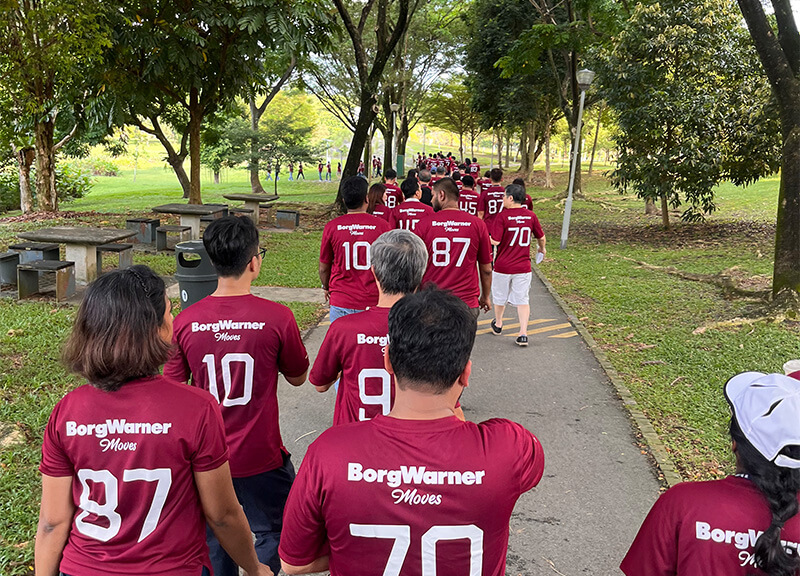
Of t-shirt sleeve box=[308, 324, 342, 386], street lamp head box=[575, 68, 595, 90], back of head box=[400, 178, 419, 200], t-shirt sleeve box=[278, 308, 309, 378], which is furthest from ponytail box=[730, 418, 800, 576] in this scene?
street lamp head box=[575, 68, 595, 90]

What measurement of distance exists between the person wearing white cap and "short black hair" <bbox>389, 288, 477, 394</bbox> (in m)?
0.76

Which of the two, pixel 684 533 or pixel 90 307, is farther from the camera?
pixel 90 307

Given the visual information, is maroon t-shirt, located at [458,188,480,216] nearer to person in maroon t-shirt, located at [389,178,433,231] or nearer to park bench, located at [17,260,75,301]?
person in maroon t-shirt, located at [389,178,433,231]

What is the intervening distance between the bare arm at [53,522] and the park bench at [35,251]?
8700 millimetres

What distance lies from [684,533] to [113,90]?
16.3 metres

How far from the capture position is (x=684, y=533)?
1.88 meters

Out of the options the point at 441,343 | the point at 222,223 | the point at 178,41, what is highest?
the point at 178,41

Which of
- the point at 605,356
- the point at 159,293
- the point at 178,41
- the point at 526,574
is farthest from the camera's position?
the point at 178,41

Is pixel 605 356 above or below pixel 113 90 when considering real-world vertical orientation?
below

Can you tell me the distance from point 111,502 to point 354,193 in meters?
3.67

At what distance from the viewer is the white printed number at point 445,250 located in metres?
5.79

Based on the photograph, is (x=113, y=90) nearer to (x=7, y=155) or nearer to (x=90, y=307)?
(x=7, y=155)

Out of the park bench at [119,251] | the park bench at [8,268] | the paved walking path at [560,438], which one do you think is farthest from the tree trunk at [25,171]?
the paved walking path at [560,438]

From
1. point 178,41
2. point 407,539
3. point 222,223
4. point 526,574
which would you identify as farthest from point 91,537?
point 178,41
